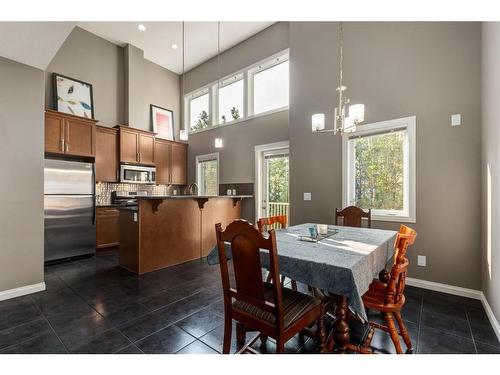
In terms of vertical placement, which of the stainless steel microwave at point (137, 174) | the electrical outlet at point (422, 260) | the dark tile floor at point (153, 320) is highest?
the stainless steel microwave at point (137, 174)

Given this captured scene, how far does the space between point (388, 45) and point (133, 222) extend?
424 cm

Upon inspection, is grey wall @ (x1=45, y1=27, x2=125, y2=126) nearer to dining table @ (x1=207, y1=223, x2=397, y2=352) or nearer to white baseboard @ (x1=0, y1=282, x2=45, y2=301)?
white baseboard @ (x1=0, y1=282, x2=45, y2=301)

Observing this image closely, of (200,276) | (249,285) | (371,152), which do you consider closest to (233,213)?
(200,276)

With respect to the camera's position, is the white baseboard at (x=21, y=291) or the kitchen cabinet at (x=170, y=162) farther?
the kitchen cabinet at (x=170, y=162)

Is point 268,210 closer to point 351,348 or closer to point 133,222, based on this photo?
point 133,222

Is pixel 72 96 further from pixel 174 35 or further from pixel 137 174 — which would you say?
pixel 174 35

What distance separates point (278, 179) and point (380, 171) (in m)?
1.93

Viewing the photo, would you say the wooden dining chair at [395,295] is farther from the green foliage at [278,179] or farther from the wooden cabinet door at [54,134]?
the wooden cabinet door at [54,134]

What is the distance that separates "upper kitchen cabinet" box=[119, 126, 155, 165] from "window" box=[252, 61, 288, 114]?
8.32 feet

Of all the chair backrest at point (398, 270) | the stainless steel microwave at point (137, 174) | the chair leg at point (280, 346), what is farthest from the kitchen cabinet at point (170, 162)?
the chair backrest at point (398, 270)

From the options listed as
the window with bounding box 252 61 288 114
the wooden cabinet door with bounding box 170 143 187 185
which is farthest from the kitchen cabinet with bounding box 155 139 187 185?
the window with bounding box 252 61 288 114

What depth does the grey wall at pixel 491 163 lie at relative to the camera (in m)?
2.06

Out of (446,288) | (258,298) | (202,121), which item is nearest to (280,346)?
(258,298)

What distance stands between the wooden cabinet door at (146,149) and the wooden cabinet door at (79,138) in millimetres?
1050
